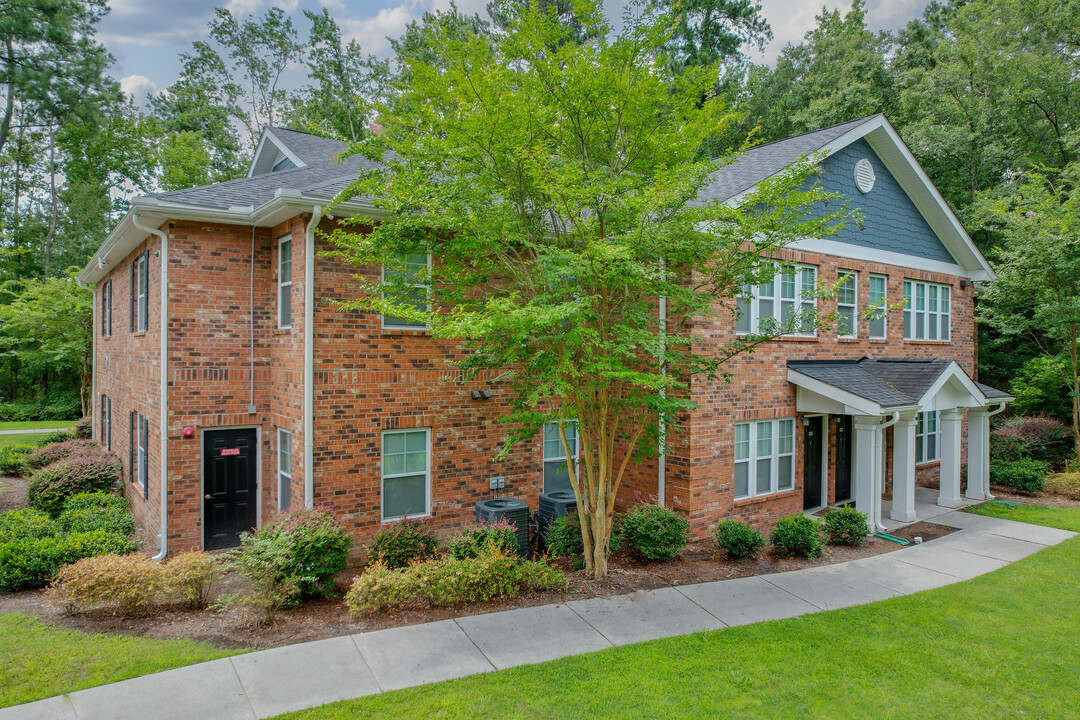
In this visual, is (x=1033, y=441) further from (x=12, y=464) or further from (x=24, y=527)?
(x=12, y=464)

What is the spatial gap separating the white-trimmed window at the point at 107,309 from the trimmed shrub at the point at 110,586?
1089cm

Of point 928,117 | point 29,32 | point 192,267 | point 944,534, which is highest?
point 29,32

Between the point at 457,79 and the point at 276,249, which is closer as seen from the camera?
the point at 457,79

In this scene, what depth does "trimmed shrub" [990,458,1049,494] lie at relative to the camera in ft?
46.9

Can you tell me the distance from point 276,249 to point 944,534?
1294 centimetres

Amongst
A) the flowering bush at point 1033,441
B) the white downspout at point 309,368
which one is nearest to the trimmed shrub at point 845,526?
the white downspout at point 309,368

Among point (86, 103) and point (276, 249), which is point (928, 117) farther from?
point (86, 103)

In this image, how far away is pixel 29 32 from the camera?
28188 millimetres

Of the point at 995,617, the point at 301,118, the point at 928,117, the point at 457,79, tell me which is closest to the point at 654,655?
the point at 995,617

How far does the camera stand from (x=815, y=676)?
18.4ft

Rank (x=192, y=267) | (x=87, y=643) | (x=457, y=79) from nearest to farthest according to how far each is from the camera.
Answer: (x=87, y=643), (x=457, y=79), (x=192, y=267)

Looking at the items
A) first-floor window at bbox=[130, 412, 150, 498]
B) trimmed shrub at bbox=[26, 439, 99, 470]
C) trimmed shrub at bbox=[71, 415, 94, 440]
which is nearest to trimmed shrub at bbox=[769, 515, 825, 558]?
first-floor window at bbox=[130, 412, 150, 498]

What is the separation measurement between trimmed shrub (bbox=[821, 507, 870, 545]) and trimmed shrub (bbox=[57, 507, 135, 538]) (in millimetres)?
11244

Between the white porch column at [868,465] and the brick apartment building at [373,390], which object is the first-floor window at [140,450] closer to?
the brick apartment building at [373,390]
